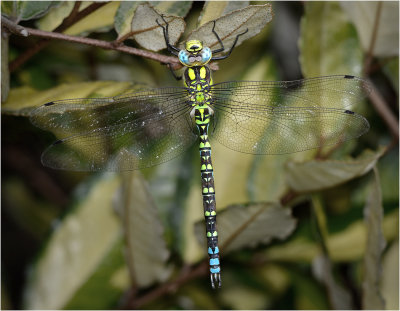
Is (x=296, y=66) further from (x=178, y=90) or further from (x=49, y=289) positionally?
(x=49, y=289)

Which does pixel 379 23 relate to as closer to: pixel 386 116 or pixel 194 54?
pixel 386 116

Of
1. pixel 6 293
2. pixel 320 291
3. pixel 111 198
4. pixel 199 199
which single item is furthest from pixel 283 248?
pixel 6 293

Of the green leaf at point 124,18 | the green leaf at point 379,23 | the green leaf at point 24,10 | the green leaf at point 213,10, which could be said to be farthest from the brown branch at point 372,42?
the green leaf at point 24,10

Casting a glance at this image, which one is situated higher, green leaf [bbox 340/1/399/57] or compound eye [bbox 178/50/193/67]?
green leaf [bbox 340/1/399/57]

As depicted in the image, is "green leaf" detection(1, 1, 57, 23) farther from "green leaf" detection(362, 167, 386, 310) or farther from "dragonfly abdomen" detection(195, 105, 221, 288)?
"green leaf" detection(362, 167, 386, 310)

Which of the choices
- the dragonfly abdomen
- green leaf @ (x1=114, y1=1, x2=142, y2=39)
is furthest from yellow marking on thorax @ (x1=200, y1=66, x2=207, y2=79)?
green leaf @ (x1=114, y1=1, x2=142, y2=39)

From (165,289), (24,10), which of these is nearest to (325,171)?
(165,289)
